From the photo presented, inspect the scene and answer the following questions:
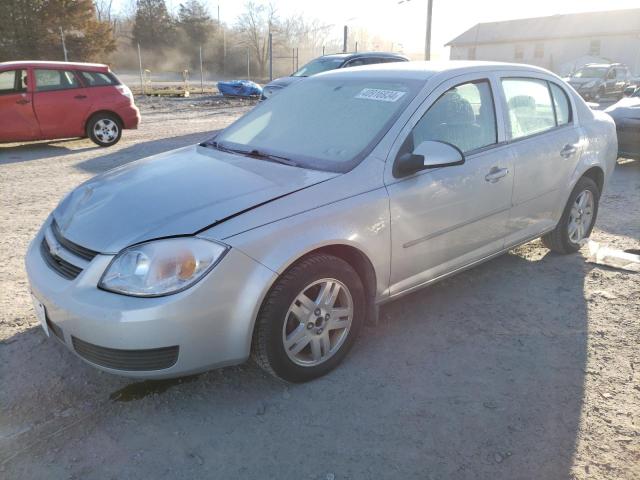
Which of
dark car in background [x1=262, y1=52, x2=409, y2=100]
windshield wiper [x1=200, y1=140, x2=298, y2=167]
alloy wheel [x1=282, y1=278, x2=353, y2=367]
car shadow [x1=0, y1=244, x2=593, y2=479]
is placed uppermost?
dark car in background [x1=262, y1=52, x2=409, y2=100]

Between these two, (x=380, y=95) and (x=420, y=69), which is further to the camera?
(x=420, y=69)

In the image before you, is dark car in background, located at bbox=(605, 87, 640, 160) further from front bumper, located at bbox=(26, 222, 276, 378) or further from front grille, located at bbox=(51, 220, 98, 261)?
front grille, located at bbox=(51, 220, 98, 261)

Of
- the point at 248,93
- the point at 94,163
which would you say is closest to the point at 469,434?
the point at 94,163

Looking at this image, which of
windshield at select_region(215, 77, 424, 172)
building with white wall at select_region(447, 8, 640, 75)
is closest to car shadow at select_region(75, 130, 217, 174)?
windshield at select_region(215, 77, 424, 172)

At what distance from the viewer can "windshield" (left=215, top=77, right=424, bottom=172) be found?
10.1 feet

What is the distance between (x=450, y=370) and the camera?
118 inches

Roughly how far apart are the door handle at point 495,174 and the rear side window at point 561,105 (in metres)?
1.05

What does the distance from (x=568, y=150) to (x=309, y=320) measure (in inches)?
108

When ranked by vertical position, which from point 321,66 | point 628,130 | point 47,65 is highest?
point 321,66

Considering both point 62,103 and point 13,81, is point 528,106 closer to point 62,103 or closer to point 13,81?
point 62,103

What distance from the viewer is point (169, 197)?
2.74 meters

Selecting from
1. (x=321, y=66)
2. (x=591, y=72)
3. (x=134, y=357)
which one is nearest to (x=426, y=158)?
(x=134, y=357)

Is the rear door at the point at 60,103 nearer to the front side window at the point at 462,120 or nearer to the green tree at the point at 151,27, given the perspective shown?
the front side window at the point at 462,120

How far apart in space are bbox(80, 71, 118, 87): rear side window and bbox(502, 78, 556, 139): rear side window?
849 centimetres
